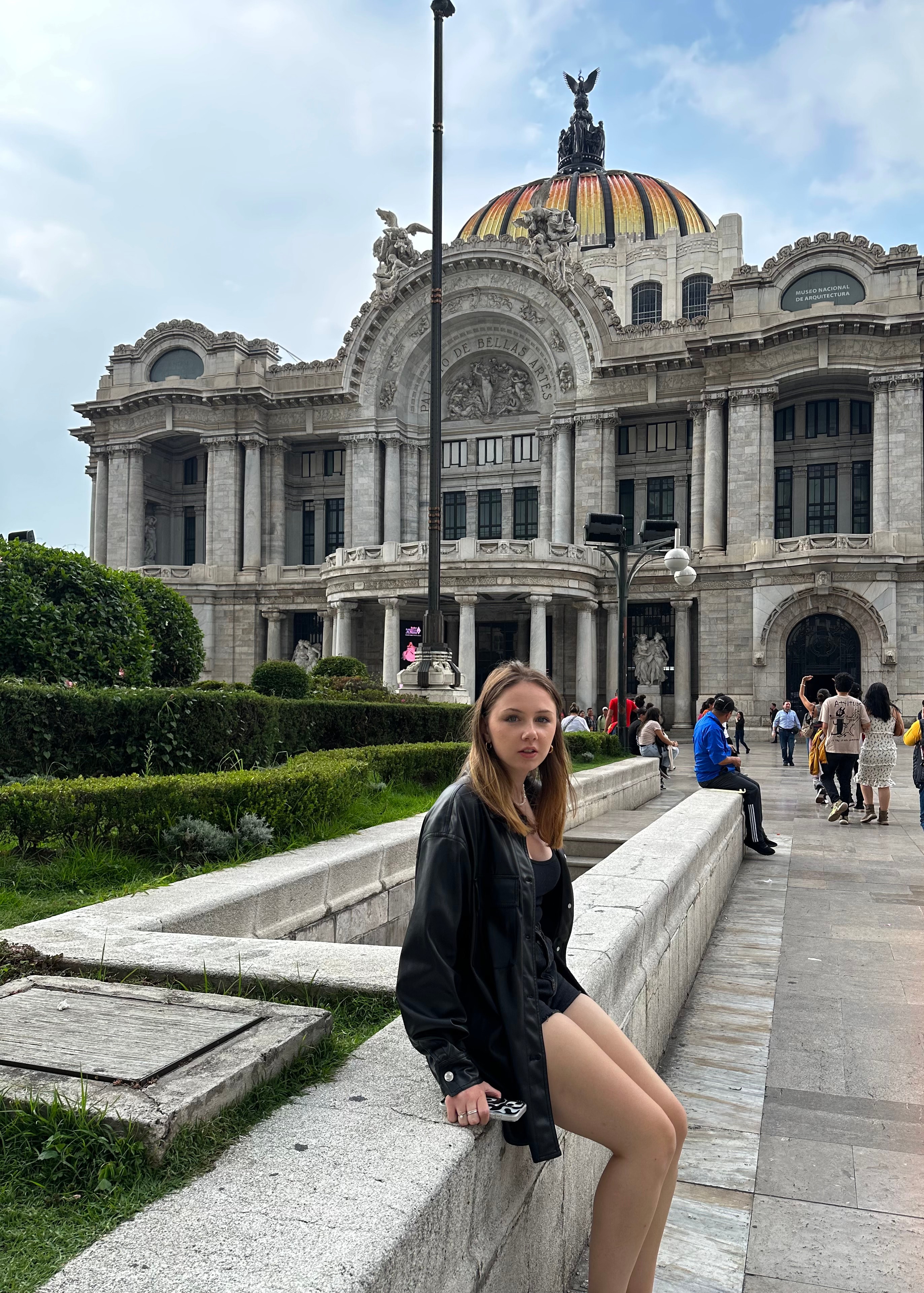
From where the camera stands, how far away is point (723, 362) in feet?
124

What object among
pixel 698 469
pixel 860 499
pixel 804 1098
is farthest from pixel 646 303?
pixel 804 1098

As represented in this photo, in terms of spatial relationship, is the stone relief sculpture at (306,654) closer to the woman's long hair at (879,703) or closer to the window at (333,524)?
the window at (333,524)

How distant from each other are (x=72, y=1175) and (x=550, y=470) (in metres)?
41.3

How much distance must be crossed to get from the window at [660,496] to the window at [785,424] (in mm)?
4512


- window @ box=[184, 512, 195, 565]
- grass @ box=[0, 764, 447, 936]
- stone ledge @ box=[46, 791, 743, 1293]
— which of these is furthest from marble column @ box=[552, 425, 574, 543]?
stone ledge @ box=[46, 791, 743, 1293]

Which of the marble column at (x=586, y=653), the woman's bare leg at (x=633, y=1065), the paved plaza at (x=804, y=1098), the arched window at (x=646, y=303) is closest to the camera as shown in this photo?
the woman's bare leg at (x=633, y=1065)

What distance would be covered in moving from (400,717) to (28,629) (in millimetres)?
5073

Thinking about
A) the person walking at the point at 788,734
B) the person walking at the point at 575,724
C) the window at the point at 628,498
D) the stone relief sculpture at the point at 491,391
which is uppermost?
the stone relief sculpture at the point at 491,391

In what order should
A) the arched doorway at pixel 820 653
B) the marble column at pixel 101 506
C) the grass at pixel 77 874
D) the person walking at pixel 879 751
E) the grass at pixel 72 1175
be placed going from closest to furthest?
the grass at pixel 72 1175
the grass at pixel 77 874
the person walking at pixel 879 751
the arched doorway at pixel 820 653
the marble column at pixel 101 506

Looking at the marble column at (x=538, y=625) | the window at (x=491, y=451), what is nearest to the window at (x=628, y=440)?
the window at (x=491, y=451)

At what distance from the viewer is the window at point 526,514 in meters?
43.3

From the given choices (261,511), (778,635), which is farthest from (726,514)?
(261,511)

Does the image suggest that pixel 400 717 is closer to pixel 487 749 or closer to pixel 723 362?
pixel 487 749

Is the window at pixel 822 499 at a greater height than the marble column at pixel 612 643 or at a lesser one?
greater
